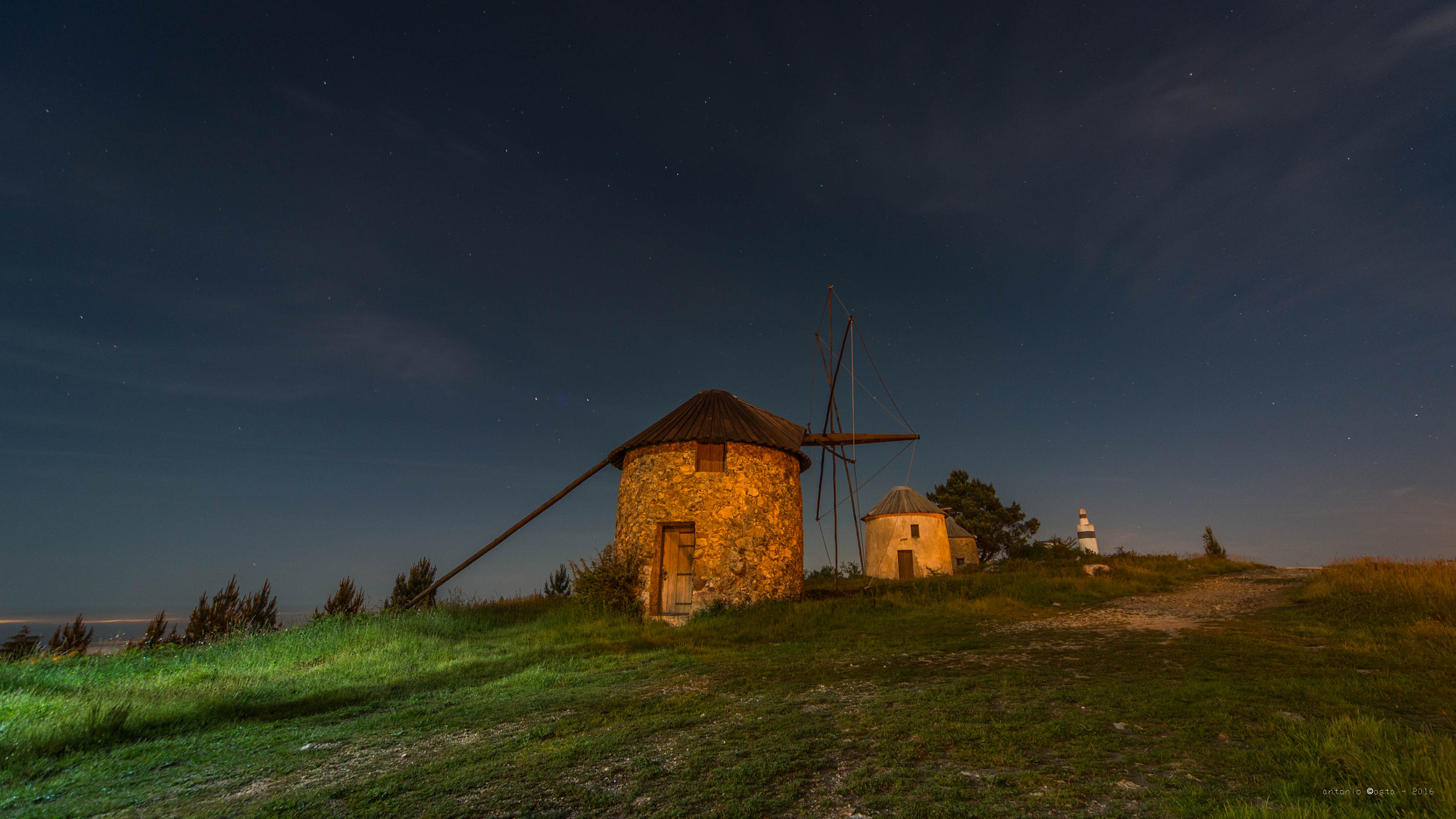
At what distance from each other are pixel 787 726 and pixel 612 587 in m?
11.2

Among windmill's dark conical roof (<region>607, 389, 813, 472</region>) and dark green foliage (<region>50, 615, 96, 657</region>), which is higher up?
windmill's dark conical roof (<region>607, 389, 813, 472</region>)

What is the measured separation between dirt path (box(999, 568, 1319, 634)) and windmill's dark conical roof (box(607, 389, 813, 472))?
26.6 feet

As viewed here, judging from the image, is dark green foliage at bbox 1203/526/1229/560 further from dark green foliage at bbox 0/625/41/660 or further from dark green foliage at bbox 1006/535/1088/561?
dark green foliage at bbox 0/625/41/660

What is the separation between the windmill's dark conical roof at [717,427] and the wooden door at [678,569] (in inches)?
102

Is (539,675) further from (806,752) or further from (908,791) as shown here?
(908,791)

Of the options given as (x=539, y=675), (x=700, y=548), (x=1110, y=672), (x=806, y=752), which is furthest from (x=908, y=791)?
(x=700, y=548)

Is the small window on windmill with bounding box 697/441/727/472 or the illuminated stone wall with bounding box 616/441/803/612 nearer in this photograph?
the illuminated stone wall with bounding box 616/441/803/612

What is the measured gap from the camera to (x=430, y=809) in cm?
406

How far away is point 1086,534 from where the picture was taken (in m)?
42.8

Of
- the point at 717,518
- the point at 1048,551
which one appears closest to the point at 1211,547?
the point at 1048,551

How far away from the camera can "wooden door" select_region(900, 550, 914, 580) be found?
97.1 feet

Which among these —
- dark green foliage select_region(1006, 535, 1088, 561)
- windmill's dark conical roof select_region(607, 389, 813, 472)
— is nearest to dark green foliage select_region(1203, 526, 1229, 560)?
dark green foliage select_region(1006, 535, 1088, 561)

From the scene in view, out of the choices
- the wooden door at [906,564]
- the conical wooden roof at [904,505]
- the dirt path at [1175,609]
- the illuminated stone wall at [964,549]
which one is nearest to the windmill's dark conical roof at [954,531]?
the illuminated stone wall at [964,549]

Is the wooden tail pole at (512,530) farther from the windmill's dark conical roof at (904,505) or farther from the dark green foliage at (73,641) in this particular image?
the windmill's dark conical roof at (904,505)
